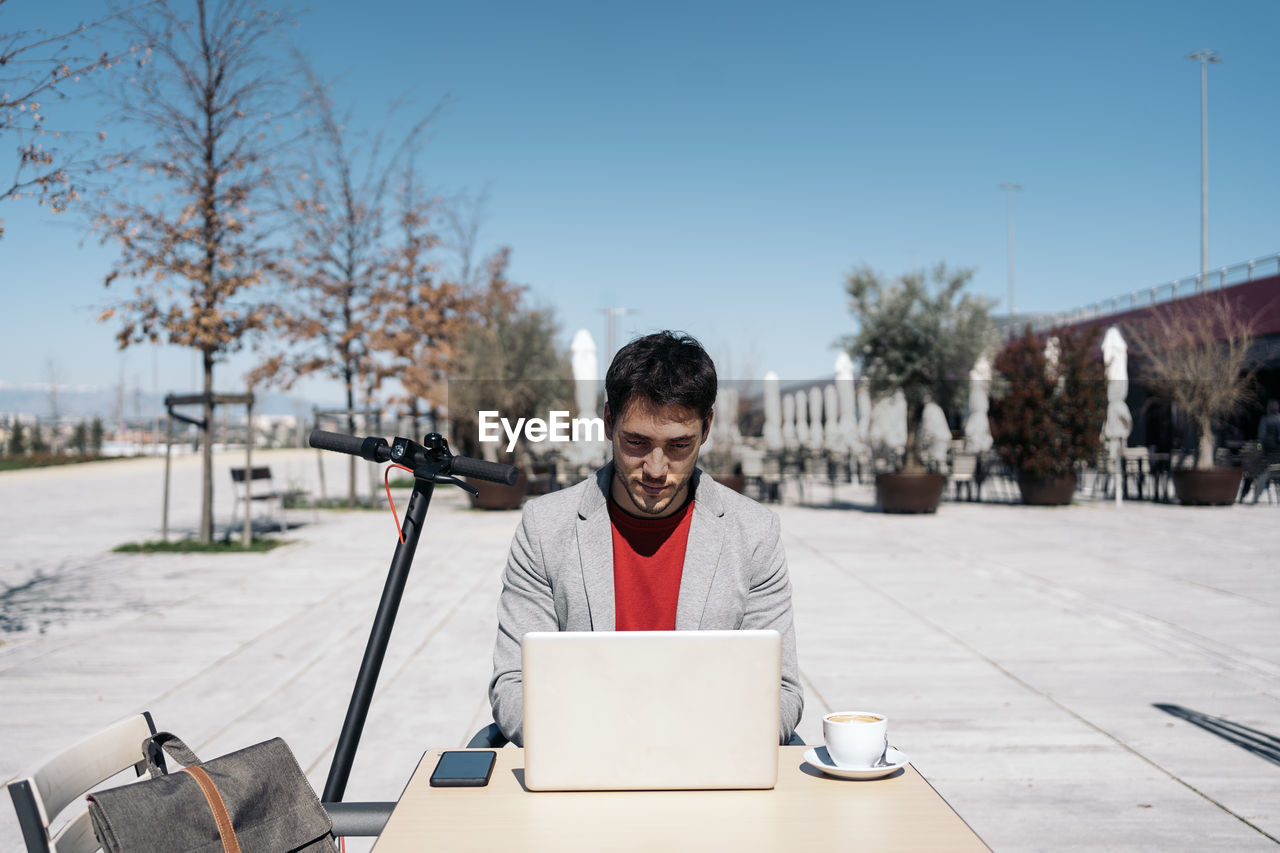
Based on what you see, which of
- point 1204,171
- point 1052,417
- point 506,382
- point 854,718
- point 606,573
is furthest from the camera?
point 1204,171

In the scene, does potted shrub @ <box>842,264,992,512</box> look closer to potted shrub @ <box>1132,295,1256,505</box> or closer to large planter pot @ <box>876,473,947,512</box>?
large planter pot @ <box>876,473,947,512</box>

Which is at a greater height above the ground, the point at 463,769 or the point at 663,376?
the point at 663,376

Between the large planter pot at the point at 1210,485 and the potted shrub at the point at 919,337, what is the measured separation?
3805 mm

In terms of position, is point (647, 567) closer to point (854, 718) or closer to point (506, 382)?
point (854, 718)

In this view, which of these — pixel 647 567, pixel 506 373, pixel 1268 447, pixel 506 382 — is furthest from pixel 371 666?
pixel 1268 447

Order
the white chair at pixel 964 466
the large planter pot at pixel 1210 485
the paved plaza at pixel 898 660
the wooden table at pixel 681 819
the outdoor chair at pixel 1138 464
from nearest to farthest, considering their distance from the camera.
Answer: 1. the wooden table at pixel 681 819
2. the paved plaza at pixel 898 660
3. the large planter pot at pixel 1210 485
4. the outdoor chair at pixel 1138 464
5. the white chair at pixel 964 466

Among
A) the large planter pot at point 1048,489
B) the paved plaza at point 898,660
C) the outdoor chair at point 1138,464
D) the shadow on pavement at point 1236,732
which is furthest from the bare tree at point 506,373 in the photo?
the shadow on pavement at point 1236,732

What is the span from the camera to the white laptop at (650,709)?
1.48 meters

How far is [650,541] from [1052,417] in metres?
15.2

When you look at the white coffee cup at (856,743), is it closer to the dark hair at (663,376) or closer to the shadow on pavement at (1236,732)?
the dark hair at (663,376)

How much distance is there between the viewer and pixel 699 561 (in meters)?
2.25

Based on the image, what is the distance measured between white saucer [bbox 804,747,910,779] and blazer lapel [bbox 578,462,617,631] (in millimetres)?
626

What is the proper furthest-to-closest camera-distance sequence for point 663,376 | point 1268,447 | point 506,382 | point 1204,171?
point 1204,171, point 1268,447, point 506,382, point 663,376

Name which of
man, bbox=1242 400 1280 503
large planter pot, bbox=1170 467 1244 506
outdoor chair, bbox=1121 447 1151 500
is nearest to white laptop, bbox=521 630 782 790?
large planter pot, bbox=1170 467 1244 506
